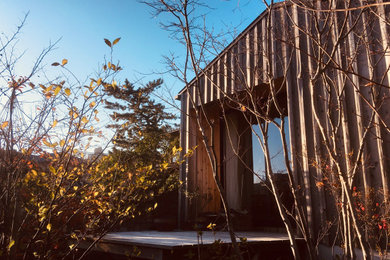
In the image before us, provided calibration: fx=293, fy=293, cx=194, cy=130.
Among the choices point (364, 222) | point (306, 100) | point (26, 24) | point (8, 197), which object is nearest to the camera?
point (8, 197)

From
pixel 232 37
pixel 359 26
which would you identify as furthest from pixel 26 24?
pixel 359 26

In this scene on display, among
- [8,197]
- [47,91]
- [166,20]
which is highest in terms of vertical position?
[166,20]

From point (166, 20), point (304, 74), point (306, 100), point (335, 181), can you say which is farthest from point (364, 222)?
point (166, 20)

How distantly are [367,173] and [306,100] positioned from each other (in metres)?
1.32

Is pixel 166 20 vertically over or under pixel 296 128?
over

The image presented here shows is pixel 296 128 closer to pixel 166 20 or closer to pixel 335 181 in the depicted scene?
pixel 335 181

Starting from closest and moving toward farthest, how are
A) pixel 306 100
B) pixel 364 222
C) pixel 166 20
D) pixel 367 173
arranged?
1. pixel 166 20
2. pixel 364 222
3. pixel 367 173
4. pixel 306 100

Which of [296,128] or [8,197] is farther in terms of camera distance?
[296,128]

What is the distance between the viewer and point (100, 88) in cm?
224

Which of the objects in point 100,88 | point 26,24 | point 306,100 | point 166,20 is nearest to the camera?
point 100,88

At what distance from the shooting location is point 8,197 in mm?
1818

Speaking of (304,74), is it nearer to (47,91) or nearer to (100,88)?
(100,88)

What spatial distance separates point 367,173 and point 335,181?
47 centimetres

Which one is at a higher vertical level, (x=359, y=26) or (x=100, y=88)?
(x=359, y=26)
